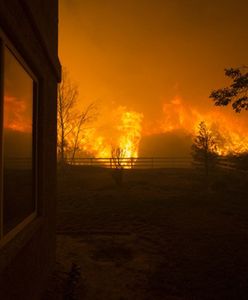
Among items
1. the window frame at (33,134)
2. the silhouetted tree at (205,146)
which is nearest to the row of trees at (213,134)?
the silhouetted tree at (205,146)

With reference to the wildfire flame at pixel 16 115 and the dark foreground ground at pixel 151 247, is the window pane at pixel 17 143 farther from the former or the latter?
the dark foreground ground at pixel 151 247

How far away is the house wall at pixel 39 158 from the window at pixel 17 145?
0.46ft

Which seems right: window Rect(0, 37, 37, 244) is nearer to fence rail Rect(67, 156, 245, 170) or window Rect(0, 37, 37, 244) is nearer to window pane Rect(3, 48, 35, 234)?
window pane Rect(3, 48, 35, 234)

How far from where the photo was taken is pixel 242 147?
1157 inches

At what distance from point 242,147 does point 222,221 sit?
2129 cm

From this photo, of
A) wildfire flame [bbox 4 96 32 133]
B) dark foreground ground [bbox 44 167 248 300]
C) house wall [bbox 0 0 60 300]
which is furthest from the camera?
dark foreground ground [bbox 44 167 248 300]

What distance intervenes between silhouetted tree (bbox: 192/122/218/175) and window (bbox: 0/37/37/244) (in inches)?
900

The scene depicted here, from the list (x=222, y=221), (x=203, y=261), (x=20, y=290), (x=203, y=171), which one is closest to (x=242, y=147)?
(x=203, y=171)

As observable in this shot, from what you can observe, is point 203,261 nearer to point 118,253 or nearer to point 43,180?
point 118,253

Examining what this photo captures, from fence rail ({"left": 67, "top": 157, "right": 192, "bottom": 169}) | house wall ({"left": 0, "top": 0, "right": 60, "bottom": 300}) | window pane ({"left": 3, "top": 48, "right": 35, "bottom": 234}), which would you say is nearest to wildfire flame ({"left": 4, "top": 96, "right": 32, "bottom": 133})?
window pane ({"left": 3, "top": 48, "right": 35, "bottom": 234})

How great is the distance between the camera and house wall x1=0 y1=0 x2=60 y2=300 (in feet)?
9.12

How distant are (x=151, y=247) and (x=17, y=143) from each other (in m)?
4.99

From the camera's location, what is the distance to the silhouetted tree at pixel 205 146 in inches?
1013

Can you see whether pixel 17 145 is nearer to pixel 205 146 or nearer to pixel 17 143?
pixel 17 143
